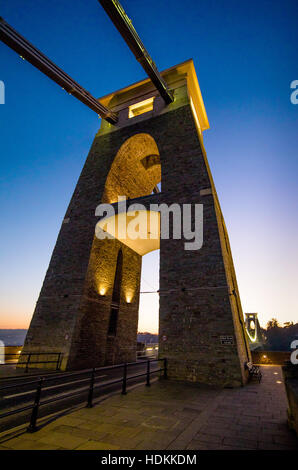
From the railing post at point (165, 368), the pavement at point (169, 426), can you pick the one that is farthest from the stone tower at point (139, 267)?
the pavement at point (169, 426)

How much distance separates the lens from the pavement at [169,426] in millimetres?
2797

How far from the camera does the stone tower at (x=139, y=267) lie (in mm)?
7723

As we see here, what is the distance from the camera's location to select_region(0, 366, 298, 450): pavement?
280cm

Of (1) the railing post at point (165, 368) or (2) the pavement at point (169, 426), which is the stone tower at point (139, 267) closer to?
(1) the railing post at point (165, 368)

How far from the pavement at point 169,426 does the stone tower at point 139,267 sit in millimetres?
2417

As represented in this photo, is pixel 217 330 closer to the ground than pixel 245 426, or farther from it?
farther from it

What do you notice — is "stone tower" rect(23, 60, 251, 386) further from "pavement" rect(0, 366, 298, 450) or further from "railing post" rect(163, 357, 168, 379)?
"pavement" rect(0, 366, 298, 450)

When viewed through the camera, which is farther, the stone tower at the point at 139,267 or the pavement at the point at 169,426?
the stone tower at the point at 139,267

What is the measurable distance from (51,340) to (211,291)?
7365 mm

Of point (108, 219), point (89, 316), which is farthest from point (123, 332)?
point (108, 219)

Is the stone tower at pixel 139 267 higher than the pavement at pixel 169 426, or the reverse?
the stone tower at pixel 139 267

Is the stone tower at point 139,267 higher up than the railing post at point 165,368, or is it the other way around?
the stone tower at point 139,267
